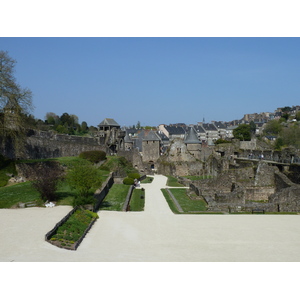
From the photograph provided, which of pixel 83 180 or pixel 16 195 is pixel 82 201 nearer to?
pixel 83 180

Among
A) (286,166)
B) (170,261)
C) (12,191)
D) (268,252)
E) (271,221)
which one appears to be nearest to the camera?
(170,261)

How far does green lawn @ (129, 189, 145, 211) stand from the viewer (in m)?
26.0

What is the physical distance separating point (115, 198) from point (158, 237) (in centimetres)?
1231

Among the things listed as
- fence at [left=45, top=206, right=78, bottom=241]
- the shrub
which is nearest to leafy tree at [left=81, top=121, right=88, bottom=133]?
the shrub

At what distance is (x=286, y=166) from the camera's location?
36.3 meters

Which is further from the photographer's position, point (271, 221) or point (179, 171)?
point (179, 171)

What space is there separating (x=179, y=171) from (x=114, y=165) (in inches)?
401

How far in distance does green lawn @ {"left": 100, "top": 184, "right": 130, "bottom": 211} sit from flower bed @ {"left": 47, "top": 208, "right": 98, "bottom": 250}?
162 inches

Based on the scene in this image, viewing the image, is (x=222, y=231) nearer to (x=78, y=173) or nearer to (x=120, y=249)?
(x=120, y=249)

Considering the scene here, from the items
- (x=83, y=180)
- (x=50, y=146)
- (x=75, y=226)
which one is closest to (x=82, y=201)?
(x=83, y=180)

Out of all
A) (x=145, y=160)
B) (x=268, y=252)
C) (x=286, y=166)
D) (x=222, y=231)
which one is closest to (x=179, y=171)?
(x=145, y=160)

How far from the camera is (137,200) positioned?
29094 millimetres

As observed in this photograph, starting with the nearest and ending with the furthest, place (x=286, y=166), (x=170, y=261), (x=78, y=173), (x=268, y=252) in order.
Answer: (x=170, y=261) < (x=268, y=252) < (x=78, y=173) < (x=286, y=166)

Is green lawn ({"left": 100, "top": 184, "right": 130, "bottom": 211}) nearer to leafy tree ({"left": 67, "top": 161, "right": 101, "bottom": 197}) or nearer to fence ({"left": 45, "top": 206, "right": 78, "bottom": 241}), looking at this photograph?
leafy tree ({"left": 67, "top": 161, "right": 101, "bottom": 197})
